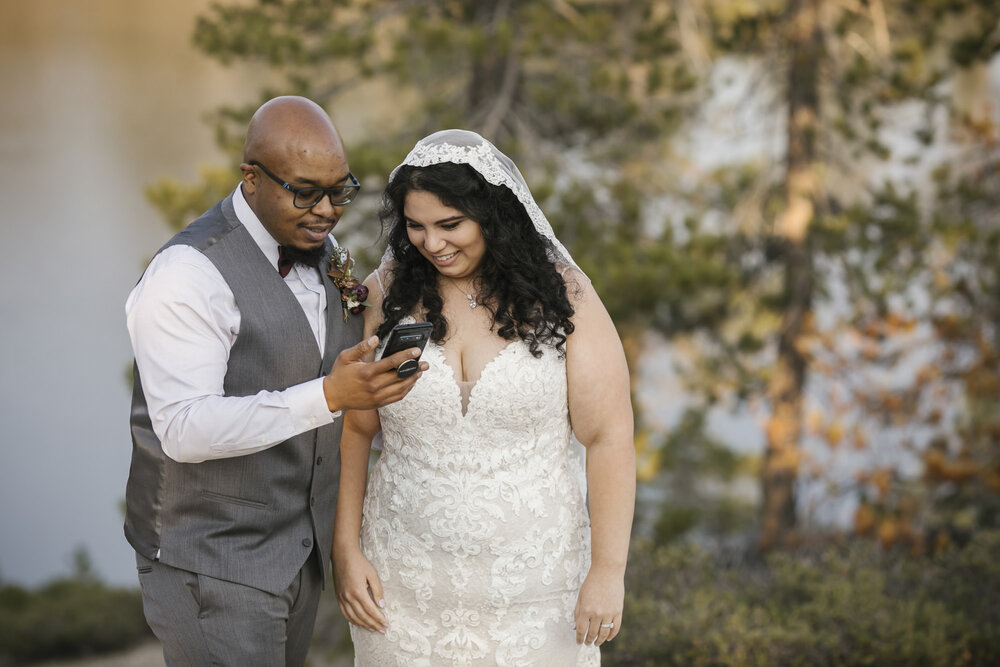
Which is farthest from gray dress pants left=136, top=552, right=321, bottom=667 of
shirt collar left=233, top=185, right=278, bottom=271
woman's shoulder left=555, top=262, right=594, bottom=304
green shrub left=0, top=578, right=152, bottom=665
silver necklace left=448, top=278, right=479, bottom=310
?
green shrub left=0, top=578, right=152, bottom=665

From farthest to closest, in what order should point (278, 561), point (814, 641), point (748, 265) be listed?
point (748, 265) → point (814, 641) → point (278, 561)

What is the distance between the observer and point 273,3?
20.8ft

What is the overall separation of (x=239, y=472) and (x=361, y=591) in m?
0.52

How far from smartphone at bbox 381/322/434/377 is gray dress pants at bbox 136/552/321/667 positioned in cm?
73

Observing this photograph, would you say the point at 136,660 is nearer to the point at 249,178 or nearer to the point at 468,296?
the point at 468,296

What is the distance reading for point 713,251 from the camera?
21.2 ft

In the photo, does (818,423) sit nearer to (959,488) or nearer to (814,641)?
(959,488)

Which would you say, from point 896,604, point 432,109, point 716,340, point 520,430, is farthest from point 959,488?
point 520,430

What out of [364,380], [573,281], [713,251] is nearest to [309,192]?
[364,380]

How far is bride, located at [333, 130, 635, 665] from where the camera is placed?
2.33 metres

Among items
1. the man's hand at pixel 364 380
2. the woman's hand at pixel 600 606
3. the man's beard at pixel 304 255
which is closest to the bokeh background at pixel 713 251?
the woman's hand at pixel 600 606

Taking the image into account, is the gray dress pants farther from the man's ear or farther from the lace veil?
the lace veil

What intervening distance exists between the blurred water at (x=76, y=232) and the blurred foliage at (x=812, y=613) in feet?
19.7

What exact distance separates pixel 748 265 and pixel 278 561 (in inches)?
227
